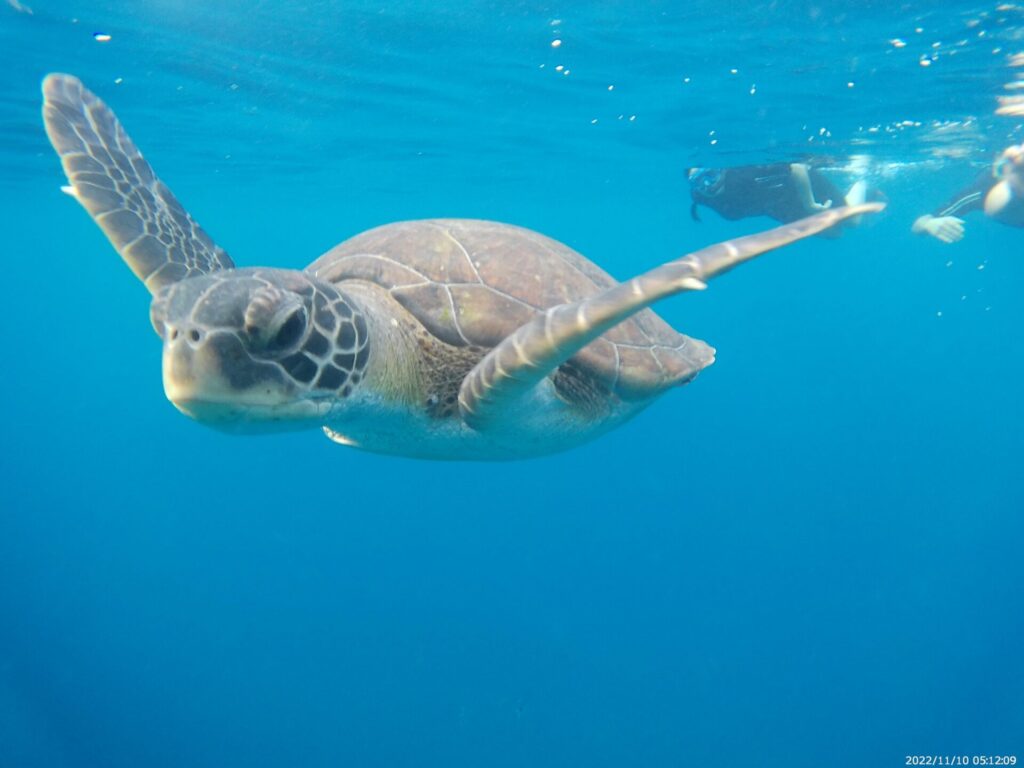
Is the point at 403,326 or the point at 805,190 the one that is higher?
the point at 805,190

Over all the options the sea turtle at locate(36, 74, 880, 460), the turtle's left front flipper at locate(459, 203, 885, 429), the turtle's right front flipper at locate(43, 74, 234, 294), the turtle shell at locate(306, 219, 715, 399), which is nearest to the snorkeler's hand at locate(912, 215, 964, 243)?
the sea turtle at locate(36, 74, 880, 460)

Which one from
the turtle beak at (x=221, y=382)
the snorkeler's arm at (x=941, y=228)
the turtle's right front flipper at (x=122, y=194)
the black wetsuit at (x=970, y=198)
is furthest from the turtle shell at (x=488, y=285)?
the black wetsuit at (x=970, y=198)

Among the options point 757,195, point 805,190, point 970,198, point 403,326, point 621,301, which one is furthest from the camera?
point 757,195

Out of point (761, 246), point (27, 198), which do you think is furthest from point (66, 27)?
point (27, 198)

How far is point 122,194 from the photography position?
3.94 m

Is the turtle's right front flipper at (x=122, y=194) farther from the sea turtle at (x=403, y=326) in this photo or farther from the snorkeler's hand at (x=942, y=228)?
the snorkeler's hand at (x=942, y=228)

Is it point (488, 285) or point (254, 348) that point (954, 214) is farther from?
point (254, 348)

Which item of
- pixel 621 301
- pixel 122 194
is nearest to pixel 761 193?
pixel 122 194

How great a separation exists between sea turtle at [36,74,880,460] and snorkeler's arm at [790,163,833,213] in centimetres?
966

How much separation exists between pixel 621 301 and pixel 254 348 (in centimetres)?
123

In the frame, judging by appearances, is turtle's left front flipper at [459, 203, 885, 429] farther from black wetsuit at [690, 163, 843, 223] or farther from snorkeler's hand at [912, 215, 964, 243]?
black wetsuit at [690, 163, 843, 223]

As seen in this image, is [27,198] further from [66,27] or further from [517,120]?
[517,120]

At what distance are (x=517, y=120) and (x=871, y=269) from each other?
54760mm

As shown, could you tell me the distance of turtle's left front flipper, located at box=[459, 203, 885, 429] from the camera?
2.04m
